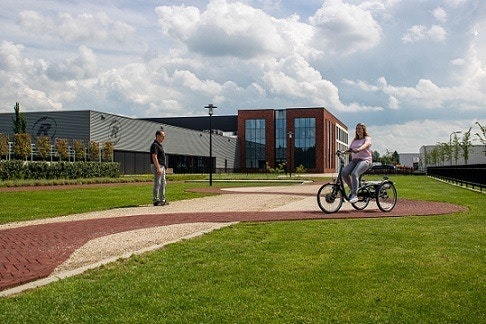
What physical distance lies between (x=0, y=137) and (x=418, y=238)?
36.4 m

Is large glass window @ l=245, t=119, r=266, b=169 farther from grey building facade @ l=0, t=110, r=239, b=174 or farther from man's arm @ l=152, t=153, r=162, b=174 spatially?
man's arm @ l=152, t=153, r=162, b=174

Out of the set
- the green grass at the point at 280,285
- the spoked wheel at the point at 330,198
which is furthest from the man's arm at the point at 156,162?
the green grass at the point at 280,285

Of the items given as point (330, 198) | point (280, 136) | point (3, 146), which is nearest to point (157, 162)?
point (330, 198)

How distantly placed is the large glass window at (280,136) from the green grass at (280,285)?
262 feet

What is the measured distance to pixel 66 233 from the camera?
8.31m

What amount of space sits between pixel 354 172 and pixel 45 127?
4510cm

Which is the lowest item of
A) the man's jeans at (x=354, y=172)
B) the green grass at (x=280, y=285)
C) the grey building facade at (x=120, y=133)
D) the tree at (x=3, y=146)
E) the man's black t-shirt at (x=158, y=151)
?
the green grass at (x=280, y=285)

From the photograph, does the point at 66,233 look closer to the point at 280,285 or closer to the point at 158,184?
the point at 280,285

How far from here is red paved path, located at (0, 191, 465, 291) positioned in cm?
563

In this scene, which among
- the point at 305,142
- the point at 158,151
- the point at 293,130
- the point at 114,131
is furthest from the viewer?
the point at 293,130

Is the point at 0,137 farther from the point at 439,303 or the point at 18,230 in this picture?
the point at 439,303

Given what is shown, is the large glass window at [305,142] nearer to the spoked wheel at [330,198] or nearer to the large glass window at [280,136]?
the large glass window at [280,136]

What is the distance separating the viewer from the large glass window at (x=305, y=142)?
85.2 m

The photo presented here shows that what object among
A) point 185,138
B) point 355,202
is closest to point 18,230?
point 355,202
